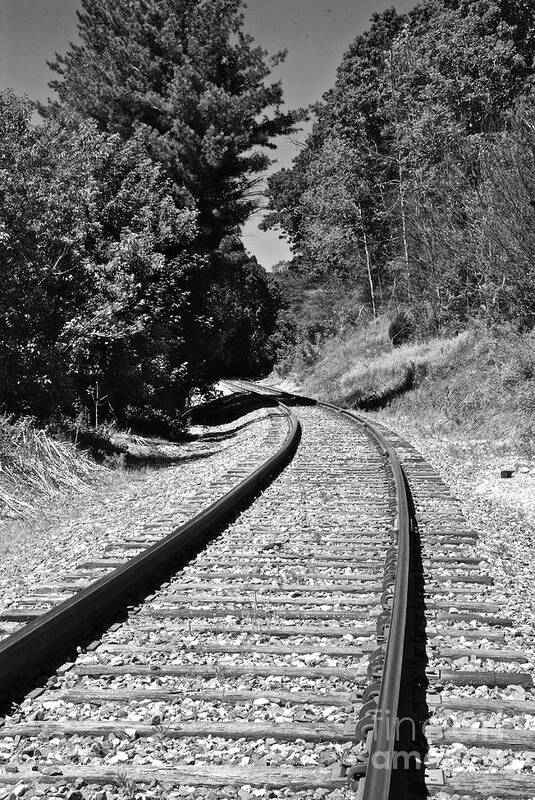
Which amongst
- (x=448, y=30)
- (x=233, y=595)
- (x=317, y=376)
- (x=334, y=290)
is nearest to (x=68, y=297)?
(x=233, y=595)

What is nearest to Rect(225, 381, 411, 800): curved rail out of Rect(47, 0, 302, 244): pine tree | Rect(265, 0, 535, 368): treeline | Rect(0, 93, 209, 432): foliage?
Rect(0, 93, 209, 432): foliage

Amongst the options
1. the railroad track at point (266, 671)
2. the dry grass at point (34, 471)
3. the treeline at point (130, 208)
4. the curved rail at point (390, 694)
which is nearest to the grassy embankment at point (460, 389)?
the treeline at point (130, 208)

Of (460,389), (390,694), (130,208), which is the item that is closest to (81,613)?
(390,694)

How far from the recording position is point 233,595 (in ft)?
16.1

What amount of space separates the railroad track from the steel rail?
12 millimetres

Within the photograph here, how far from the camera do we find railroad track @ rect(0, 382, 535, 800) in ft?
9.00

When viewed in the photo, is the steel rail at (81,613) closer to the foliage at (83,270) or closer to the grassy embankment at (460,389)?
the foliage at (83,270)

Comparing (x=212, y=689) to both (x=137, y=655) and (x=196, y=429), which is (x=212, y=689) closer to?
(x=137, y=655)

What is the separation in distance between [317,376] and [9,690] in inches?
1322

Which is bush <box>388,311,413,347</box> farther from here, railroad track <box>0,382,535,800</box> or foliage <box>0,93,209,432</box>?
railroad track <box>0,382,535,800</box>

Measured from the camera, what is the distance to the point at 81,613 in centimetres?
429

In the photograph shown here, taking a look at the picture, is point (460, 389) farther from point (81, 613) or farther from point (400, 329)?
point (400, 329)

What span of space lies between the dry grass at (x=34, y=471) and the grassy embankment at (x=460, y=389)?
6.70 meters

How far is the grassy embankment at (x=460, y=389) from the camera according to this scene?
1347 cm
